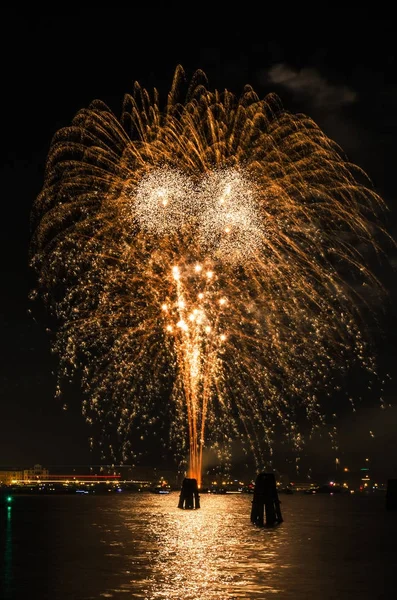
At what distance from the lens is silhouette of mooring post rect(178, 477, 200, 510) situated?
7381cm

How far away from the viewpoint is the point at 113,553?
112 feet

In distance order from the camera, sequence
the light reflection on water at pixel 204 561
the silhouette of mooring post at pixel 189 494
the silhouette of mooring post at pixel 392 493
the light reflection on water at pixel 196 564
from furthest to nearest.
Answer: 1. the silhouette of mooring post at pixel 392 493
2. the silhouette of mooring post at pixel 189 494
3. the light reflection on water at pixel 204 561
4. the light reflection on water at pixel 196 564

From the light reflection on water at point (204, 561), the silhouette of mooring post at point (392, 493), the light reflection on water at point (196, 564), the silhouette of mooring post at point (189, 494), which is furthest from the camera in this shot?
the silhouette of mooring post at point (392, 493)

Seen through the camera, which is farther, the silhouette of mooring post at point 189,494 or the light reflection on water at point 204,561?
the silhouette of mooring post at point 189,494

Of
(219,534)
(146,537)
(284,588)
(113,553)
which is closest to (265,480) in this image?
(219,534)

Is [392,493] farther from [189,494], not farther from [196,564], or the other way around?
[196,564]

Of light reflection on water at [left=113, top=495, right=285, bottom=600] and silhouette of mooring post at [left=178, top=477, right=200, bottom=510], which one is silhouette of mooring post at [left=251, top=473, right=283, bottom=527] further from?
silhouette of mooring post at [left=178, top=477, right=200, bottom=510]

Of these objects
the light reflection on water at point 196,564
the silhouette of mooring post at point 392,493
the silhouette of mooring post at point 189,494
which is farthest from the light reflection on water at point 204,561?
the silhouette of mooring post at point 392,493

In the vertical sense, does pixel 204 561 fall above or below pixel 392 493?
above

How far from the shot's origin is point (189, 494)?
77312 mm

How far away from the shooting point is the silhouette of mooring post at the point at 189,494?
73812 mm

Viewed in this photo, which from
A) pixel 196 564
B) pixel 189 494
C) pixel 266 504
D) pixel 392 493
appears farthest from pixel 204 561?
pixel 392 493

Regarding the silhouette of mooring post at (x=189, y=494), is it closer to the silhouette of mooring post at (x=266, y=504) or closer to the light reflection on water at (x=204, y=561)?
the silhouette of mooring post at (x=266, y=504)

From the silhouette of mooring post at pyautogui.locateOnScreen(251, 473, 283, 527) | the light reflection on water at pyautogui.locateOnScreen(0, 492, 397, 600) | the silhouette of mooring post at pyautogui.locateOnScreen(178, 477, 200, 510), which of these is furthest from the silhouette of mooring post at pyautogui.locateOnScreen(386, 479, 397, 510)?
the light reflection on water at pyautogui.locateOnScreen(0, 492, 397, 600)
